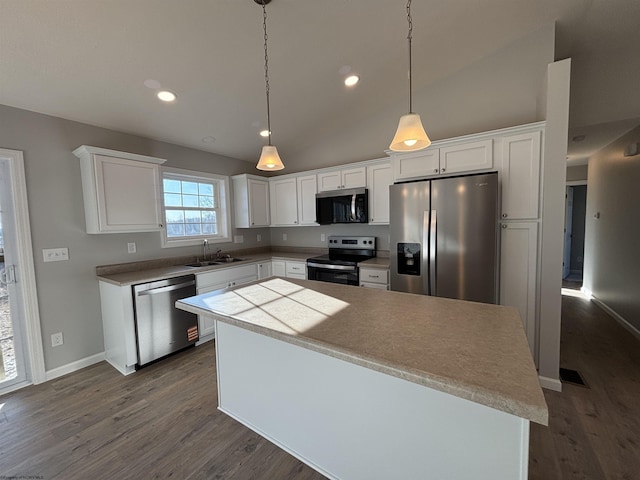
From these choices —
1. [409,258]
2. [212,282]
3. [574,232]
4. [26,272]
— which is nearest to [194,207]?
[212,282]

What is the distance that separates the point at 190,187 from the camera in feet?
12.4

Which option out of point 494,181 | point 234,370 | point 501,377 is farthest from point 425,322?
point 494,181

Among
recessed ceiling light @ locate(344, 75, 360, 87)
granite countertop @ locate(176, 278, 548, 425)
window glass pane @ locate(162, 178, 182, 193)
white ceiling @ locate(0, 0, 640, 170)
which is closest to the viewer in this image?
granite countertop @ locate(176, 278, 548, 425)

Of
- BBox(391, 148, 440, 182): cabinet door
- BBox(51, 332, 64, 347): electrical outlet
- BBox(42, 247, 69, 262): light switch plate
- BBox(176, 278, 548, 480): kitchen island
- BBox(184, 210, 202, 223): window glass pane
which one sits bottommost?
BBox(51, 332, 64, 347): electrical outlet

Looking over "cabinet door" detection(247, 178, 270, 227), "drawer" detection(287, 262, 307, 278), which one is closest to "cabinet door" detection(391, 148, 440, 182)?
"drawer" detection(287, 262, 307, 278)

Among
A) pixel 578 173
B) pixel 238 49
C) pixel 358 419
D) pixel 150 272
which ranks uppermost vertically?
pixel 238 49

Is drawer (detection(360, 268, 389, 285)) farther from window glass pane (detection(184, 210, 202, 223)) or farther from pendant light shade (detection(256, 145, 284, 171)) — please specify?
window glass pane (detection(184, 210, 202, 223))

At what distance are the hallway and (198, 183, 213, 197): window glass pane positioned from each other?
13.8ft

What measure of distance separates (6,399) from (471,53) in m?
5.30

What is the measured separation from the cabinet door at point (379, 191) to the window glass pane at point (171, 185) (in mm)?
2488

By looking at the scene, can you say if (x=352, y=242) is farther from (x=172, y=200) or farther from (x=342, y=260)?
(x=172, y=200)

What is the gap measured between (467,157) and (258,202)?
9.43 feet

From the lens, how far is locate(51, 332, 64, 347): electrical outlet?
8.55ft

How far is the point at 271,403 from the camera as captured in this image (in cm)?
169
